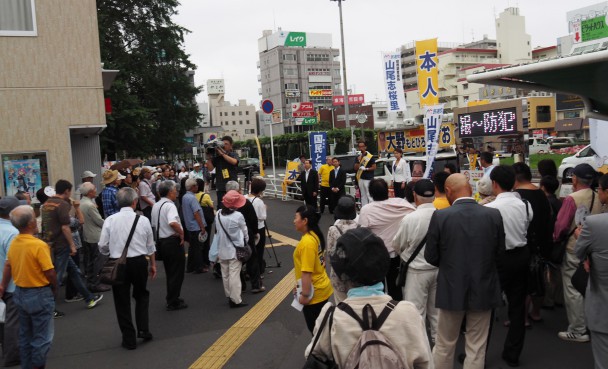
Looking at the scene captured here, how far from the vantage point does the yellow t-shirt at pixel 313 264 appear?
4227 mm

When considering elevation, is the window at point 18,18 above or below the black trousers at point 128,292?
above

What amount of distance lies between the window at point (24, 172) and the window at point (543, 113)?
62.3 m

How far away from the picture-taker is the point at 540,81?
497 centimetres

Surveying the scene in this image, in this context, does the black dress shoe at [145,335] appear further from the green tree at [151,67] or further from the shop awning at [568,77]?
the green tree at [151,67]

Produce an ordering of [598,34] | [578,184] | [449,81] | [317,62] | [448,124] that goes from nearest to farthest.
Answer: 1. [578,184]
2. [448,124]
3. [598,34]
4. [449,81]
5. [317,62]

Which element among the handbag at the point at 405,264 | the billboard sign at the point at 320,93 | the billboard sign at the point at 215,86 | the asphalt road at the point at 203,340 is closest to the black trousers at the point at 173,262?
the asphalt road at the point at 203,340

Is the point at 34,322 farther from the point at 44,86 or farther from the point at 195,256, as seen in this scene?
the point at 44,86

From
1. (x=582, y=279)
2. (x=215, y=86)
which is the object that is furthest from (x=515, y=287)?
(x=215, y=86)

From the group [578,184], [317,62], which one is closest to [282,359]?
[578,184]

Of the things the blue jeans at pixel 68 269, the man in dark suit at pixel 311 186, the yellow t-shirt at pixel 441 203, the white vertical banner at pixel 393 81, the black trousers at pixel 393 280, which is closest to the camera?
the yellow t-shirt at pixel 441 203

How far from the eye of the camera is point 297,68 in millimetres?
110812

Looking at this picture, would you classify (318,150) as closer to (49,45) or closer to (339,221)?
(49,45)

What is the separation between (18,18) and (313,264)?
30.7ft

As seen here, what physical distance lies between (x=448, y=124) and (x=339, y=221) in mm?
12655
